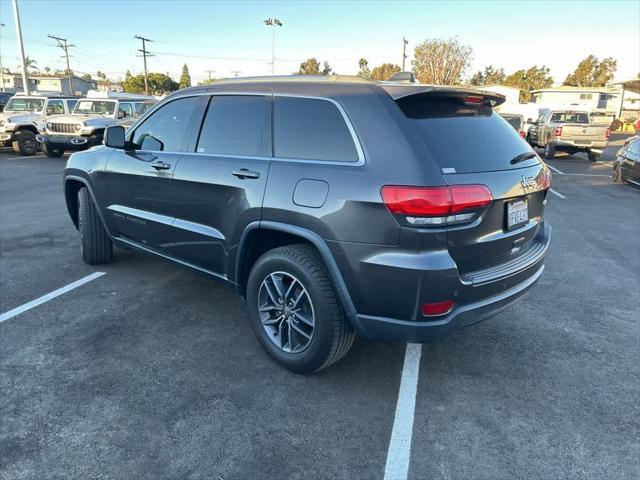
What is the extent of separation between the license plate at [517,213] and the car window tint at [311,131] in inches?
39.5

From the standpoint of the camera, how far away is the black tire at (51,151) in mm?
15222

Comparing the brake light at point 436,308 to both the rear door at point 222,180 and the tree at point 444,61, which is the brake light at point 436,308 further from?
the tree at point 444,61

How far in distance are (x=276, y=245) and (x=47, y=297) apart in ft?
8.11

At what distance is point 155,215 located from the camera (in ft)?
13.2

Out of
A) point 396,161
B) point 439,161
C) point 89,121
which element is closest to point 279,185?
point 396,161

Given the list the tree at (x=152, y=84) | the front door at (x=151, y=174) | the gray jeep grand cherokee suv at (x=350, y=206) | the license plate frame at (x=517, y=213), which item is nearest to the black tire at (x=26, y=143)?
the front door at (x=151, y=174)

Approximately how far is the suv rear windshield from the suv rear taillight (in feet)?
0.58

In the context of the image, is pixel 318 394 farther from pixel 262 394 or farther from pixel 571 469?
pixel 571 469

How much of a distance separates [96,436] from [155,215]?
1.96 metres

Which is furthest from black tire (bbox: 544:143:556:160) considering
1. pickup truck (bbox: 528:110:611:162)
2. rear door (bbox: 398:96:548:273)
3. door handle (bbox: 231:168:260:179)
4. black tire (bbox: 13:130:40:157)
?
black tire (bbox: 13:130:40:157)

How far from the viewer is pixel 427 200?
95.7 inches

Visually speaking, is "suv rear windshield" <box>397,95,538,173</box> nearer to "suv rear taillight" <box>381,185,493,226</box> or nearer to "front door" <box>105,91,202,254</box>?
"suv rear taillight" <box>381,185,493,226</box>

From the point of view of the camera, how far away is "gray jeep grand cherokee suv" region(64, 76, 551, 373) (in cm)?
251

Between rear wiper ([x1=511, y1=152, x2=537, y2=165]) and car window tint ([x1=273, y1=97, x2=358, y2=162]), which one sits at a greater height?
car window tint ([x1=273, y1=97, x2=358, y2=162])
